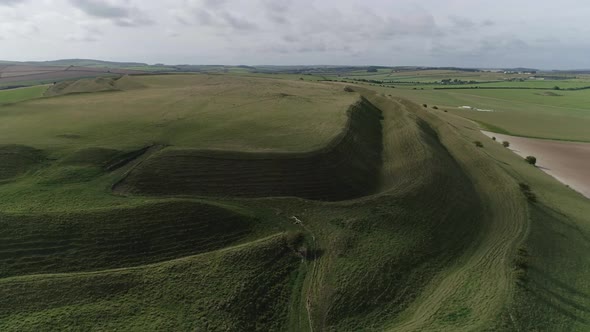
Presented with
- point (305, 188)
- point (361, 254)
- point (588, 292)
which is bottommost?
Result: point (588, 292)

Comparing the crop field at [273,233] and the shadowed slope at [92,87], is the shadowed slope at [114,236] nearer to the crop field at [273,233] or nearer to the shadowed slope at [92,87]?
the crop field at [273,233]

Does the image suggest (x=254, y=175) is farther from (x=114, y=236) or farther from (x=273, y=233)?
(x=114, y=236)

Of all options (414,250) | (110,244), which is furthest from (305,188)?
(110,244)

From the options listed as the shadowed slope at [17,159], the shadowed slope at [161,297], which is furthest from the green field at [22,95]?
the shadowed slope at [161,297]

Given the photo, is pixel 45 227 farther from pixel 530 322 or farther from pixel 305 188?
pixel 530 322

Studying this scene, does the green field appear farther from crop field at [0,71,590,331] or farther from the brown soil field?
the brown soil field
